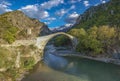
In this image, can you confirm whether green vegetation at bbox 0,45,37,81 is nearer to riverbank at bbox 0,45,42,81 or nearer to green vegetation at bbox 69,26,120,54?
riverbank at bbox 0,45,42,81

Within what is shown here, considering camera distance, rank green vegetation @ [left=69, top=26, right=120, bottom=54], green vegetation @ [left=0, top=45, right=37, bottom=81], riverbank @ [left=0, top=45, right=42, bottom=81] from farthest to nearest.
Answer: green vegetation @ [left=69, top=26, right=120, bottom=54], riverbank @ [left=0, top=45, right=42, bottom=81], green vegetation @ [left=0, top=45, right=37, bottom=81]

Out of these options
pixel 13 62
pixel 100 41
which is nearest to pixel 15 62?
pixel 13 62

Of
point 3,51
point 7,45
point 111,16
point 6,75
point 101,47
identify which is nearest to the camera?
point 6,75

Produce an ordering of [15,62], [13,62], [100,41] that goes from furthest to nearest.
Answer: [100,41], [15,62], [13,62]

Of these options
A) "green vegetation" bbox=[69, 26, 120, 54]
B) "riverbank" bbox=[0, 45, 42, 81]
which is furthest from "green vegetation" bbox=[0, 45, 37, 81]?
"green vegetation" bbox=[69, 26, 120, 54]

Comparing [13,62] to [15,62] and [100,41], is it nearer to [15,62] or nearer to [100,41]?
[15,62]

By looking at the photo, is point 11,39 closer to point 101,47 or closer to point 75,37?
point 101,47

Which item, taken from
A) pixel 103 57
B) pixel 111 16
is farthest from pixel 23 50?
pixel 111 16

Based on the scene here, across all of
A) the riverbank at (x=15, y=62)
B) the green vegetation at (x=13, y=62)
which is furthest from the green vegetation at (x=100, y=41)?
the green vegetation at (x=13, y=62)

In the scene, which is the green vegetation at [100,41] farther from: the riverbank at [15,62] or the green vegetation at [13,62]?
the green vegetation at [13,62]

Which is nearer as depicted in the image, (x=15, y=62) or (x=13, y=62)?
(x=13, y=62)

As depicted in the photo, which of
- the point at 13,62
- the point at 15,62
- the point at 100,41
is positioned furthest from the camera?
the point at 100,41
